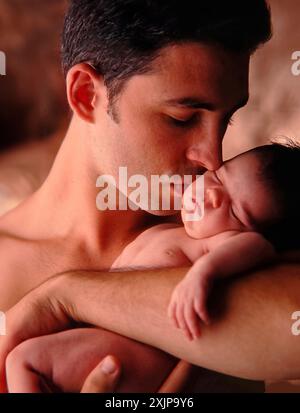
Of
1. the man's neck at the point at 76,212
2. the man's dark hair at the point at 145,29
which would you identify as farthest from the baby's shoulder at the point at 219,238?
the man's dark hair at the point at 145,29

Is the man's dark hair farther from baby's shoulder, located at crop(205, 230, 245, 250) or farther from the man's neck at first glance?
baby's shoulder, located at crop(205, 230, 245, 250)

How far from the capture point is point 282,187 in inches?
33.5

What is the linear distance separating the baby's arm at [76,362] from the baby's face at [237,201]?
0.16m

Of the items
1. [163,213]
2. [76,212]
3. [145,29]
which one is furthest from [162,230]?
[145,29]

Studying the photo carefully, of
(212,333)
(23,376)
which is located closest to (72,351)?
(23,376)

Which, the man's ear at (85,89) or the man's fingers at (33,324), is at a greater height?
the man's ear at (85,89)

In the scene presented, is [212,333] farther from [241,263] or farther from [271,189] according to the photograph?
[271,189]

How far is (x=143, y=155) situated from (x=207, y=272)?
0.68ft

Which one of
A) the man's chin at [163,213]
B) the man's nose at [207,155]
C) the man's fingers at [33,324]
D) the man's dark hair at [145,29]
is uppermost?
the man's dark hair at [145,29]

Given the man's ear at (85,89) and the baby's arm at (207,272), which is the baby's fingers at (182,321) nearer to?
the baby's arm at (207,272)

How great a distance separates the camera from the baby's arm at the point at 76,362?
0.82 metres

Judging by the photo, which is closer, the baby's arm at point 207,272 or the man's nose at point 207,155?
the baby's arm at point 207,272

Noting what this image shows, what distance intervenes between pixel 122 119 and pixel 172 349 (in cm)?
30

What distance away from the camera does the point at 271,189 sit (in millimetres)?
849
